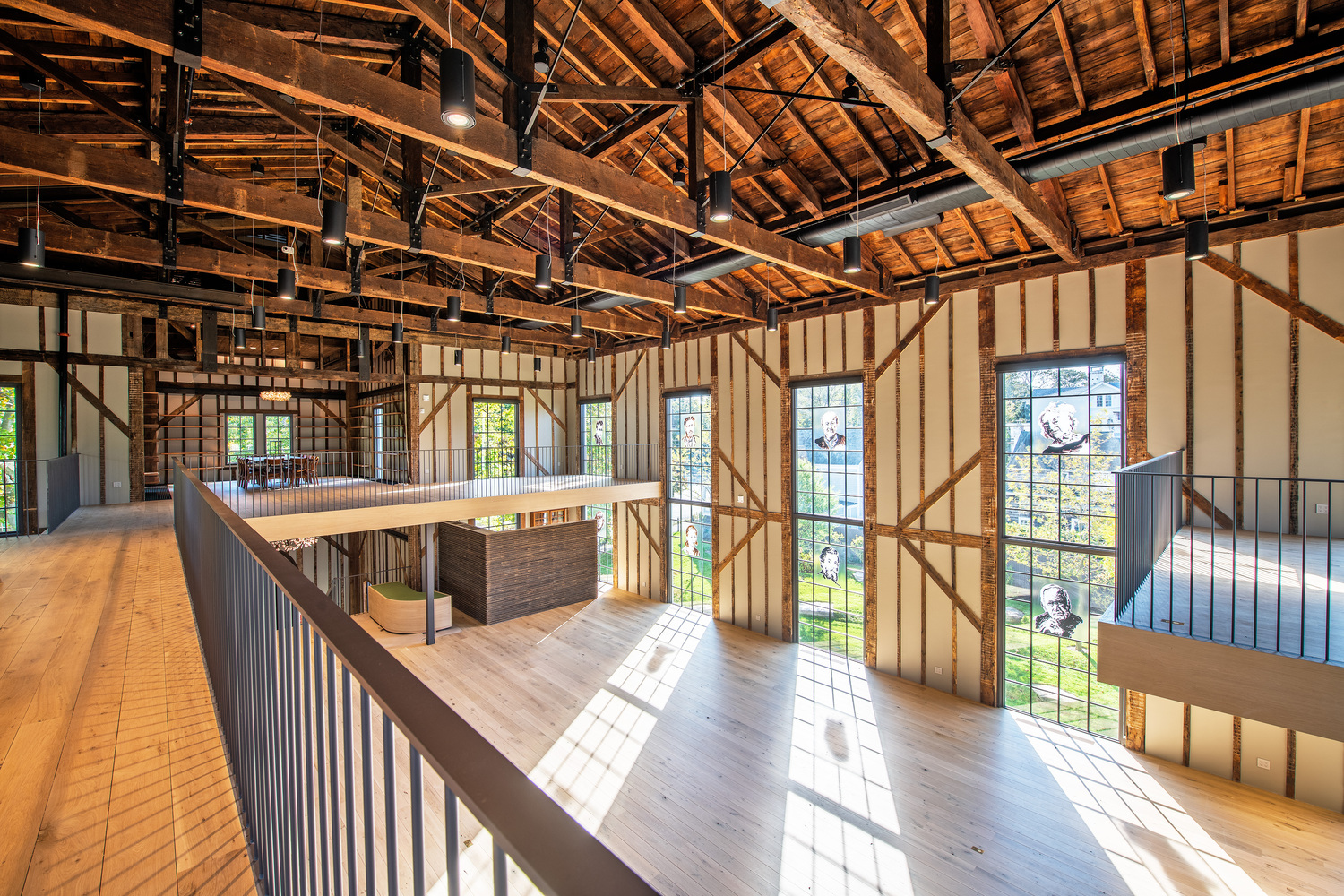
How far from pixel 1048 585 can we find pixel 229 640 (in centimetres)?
916

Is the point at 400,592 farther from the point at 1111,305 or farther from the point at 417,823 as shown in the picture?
the point at 1111,305

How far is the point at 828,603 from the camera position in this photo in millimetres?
10430

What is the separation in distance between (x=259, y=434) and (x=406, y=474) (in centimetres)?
585

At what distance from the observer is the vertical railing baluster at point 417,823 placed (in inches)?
30.5

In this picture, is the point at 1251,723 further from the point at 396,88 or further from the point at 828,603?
the point at 396,88

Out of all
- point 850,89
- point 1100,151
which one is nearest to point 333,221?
point 850,89

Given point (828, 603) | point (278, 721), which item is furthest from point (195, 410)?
point (278, 721)

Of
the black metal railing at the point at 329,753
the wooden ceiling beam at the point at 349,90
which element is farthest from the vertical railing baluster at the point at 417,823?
the wooden ceiling beam at the point at 349,90

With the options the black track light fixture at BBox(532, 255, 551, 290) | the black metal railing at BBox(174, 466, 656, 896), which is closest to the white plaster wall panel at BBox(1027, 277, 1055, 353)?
the black track light fixture at BBox(532, 255, 551, 290)

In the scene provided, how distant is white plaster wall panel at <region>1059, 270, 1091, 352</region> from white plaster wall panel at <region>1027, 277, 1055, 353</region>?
0.37ft

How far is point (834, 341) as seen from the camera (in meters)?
10.3

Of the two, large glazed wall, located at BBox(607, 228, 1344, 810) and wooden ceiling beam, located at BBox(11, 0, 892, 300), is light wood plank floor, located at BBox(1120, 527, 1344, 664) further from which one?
wooden ceiling beam, located at BBox(11, 0, 892, 300)

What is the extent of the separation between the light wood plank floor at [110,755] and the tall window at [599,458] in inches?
429

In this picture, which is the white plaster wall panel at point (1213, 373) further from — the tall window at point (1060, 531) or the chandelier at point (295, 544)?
the chandelier at point (295, 544)
